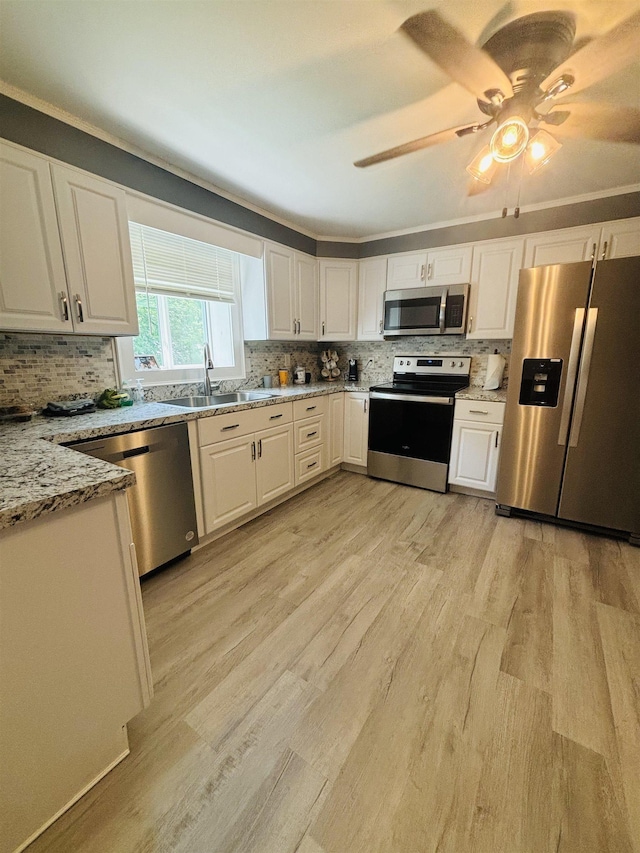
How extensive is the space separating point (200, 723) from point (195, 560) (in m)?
1.02

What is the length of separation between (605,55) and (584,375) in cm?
156

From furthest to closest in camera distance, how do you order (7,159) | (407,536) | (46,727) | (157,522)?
(407,536)
(157,522)
(7,159)
(46,727)

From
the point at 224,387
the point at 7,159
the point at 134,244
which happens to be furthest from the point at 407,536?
the point at 7,159

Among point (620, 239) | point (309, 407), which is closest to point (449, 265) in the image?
point (620, 239)

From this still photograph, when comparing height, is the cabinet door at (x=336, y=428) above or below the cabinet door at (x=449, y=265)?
below

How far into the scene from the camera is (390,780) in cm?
101

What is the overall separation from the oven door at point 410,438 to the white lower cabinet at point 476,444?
0.22 feet

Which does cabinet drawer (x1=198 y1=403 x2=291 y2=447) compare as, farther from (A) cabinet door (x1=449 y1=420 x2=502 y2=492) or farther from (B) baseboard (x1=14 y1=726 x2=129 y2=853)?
(A) cabinet door (x1=449 y1=420 x2=502 y2=492)

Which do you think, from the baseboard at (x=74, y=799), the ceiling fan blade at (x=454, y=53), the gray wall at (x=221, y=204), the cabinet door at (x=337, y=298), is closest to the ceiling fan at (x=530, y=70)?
the ceiling fan blade at (x=454, y=53)

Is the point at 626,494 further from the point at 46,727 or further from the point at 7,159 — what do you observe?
the point at 7,159

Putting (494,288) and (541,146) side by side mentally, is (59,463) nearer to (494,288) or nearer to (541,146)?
(541,146)

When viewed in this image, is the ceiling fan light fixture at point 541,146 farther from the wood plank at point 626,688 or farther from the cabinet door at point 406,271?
the wood plank at point 626,688

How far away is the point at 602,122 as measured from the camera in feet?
4.53

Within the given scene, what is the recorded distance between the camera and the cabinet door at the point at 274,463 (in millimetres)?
2531
